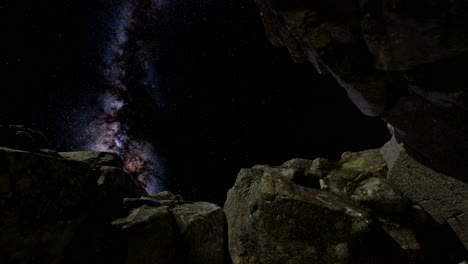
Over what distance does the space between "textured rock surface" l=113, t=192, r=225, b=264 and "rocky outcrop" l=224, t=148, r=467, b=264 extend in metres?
0.57

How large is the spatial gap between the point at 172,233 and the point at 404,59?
20.7 ft

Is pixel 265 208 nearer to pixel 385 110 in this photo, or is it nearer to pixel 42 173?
pixel 385 110

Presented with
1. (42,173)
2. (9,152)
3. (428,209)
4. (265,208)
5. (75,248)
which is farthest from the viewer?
(428,209)

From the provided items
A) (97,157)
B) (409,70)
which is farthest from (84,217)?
(409,70)

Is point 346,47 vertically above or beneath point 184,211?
above

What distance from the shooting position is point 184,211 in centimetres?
802

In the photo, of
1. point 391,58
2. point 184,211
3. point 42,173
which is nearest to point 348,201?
point 391,58

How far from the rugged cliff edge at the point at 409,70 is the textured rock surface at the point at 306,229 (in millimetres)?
2061

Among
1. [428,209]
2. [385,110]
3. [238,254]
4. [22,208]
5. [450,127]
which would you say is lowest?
[428,209]

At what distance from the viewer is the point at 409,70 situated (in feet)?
18.3

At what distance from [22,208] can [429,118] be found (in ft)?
26.6

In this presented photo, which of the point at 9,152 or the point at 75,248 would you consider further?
the point at 75,248

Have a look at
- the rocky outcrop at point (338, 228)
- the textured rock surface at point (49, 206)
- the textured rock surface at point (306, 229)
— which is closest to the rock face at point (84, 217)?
the textured rock surface at point (49, 206)

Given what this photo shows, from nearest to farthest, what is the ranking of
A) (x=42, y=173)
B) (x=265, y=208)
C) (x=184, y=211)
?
(x=42, y=173) < (x=265, y=208) < (x=184, y=211)
